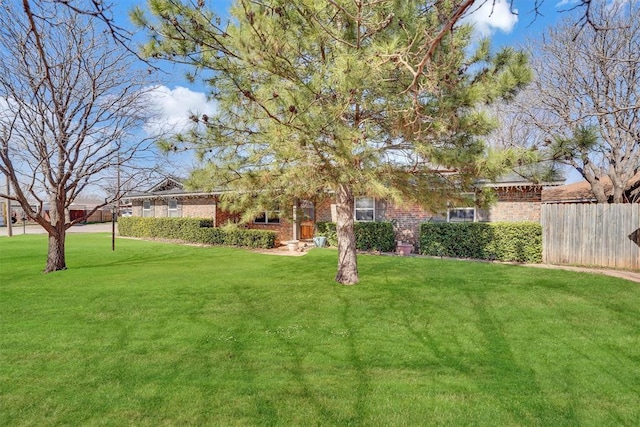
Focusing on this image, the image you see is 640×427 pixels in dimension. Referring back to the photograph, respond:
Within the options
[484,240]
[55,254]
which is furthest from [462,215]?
[55,254]

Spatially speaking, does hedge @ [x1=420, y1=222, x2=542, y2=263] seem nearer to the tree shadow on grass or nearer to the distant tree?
the distant tree

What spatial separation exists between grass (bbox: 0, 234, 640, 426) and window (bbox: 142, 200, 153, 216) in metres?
15.2

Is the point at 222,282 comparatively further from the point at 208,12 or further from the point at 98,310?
the point at 208,12

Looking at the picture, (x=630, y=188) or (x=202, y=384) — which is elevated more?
(x=630, y=188)

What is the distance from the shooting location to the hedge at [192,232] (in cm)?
1550

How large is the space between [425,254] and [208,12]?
1024cm

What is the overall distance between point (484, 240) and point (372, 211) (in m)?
4.67

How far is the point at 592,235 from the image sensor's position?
10625 millimetres

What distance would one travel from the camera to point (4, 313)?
18.7 ft

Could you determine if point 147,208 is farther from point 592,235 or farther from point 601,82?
point 601,82

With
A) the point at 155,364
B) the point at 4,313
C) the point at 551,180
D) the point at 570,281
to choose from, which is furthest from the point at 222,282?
the point at 570,281

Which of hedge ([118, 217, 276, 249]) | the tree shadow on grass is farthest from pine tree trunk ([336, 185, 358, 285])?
hedge ([118, 217, 276, 249])

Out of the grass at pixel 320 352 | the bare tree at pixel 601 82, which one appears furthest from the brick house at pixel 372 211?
the grass at pixel 320 352

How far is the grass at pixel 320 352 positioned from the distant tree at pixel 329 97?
209 centimetres
